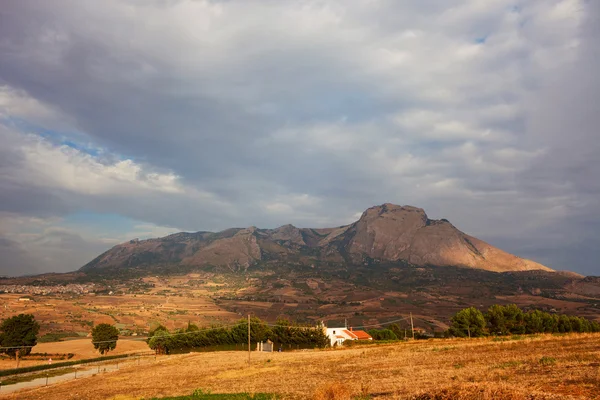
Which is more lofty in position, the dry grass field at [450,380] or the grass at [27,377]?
the dry grass field at [450,380]

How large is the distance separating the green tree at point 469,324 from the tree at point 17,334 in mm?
122505

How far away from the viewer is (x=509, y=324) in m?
108

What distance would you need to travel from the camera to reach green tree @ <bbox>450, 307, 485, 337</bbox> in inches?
4140

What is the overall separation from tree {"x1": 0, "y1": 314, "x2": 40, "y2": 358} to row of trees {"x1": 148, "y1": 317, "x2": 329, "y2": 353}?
110 feet

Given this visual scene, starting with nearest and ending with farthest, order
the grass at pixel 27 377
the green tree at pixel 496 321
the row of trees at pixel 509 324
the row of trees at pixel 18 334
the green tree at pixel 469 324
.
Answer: the grass at pixel 27 377 → the row of trees at pixel 18 334 → the green tree at pixel 469 324 → the green tree at pixel 496 321 → the row of trees at pixel 509 324

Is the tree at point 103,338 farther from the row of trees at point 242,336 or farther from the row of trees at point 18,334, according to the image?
the row of trees at point 18,334

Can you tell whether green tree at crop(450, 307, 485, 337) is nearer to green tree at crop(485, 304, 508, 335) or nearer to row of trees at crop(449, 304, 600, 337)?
row of trees at crop(449, 304, 600, 337)

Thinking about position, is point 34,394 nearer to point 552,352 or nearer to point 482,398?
point 482,398

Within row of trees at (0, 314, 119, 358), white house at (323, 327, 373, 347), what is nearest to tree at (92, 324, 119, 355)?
row of trees at (0, 314, 119, 358)

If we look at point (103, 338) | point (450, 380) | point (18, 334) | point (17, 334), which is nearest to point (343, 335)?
point (103, 338)

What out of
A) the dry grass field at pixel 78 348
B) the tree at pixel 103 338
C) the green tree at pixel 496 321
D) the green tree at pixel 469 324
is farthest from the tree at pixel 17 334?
the green tree at pixel 496 321

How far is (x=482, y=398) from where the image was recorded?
15.2m

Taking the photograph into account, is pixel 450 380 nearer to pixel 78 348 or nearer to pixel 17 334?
pixel 17 334

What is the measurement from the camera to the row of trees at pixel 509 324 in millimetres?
105812
